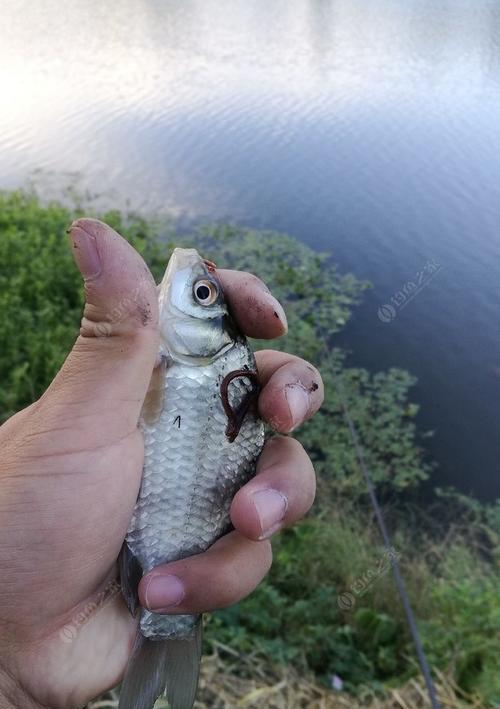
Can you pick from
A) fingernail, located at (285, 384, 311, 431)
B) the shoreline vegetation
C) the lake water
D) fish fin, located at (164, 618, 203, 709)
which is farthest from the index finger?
the lake water

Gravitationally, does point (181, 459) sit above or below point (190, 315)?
below

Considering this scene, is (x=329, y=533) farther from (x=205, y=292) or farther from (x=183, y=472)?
(x=205, y=292)

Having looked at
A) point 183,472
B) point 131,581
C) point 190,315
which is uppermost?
point 190,315

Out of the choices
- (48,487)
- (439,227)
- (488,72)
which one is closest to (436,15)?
(488,72)

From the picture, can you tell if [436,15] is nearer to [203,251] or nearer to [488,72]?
[488,72]

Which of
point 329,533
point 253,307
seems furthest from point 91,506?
point 329,533

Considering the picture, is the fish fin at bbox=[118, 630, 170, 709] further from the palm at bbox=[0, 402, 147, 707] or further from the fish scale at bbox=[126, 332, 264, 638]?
the palm at bbox=[0, 402, 147, 707]
